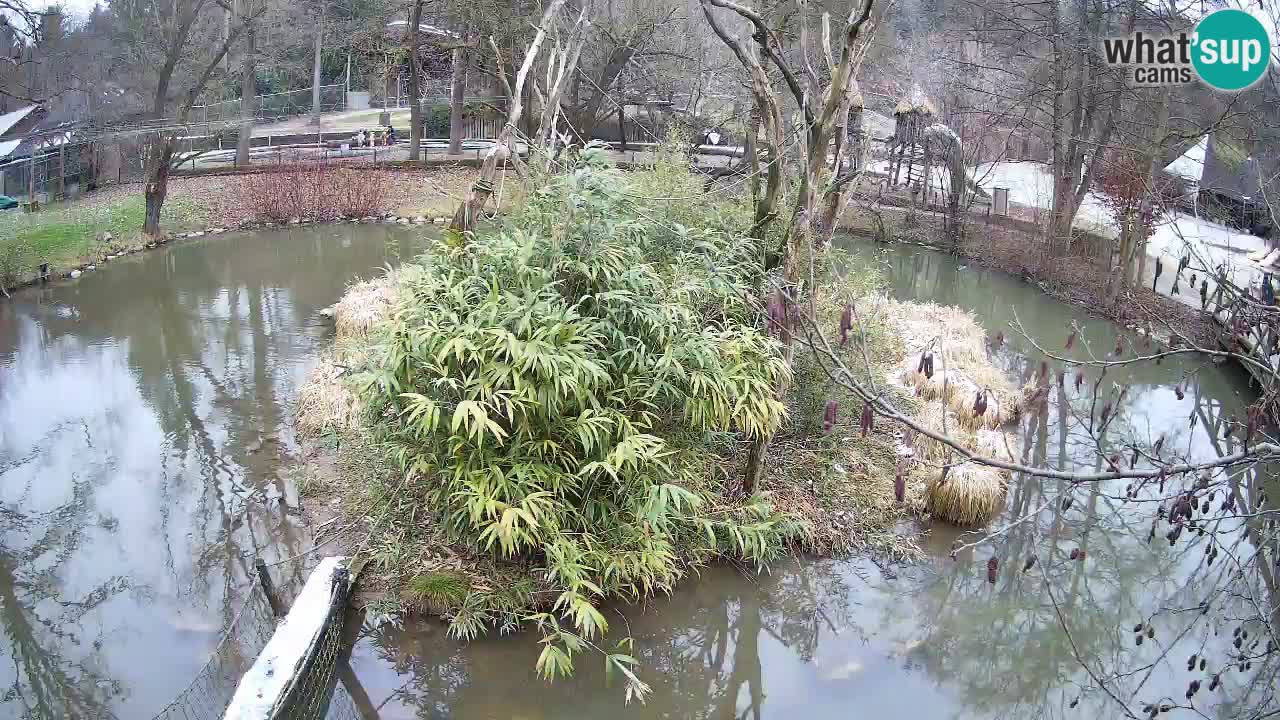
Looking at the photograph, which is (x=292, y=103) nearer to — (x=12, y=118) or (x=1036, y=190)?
(x=12, y=118)

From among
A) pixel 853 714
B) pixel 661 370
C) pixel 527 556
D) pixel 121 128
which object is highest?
pixel 121 128

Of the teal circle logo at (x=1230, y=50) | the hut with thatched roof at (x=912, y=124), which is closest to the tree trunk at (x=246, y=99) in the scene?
the hut with thatched roof at (x=912, y=124)

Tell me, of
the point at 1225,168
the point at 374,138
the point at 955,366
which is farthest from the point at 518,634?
the point at 374,138

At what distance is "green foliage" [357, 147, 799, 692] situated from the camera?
14.8ft

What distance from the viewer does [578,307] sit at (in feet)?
16.2

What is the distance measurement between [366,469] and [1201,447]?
6251 mm

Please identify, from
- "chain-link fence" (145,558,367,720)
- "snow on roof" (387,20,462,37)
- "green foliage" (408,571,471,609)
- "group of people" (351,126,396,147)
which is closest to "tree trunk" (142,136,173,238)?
"snow on roof" (387,20,462,37)

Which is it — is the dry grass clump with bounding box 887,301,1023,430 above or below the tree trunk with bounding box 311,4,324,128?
below

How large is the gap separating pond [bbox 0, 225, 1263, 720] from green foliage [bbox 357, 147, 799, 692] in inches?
12.1

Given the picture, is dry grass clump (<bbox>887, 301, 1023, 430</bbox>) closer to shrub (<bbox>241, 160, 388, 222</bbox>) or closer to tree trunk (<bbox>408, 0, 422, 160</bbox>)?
shrub (<bbox>241, 160, 388, 222</bbox>)

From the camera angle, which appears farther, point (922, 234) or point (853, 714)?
point (922, 234)

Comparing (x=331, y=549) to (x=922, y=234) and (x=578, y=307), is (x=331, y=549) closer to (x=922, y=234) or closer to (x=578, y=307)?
(x=578, y=307)

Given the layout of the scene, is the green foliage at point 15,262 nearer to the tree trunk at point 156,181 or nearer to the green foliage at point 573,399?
the tree trunk at point 156,181

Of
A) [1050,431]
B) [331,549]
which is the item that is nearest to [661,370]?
[331,549]
